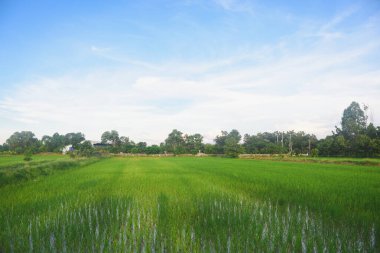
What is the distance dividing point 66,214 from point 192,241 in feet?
7.74

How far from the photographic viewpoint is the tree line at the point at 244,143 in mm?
41688

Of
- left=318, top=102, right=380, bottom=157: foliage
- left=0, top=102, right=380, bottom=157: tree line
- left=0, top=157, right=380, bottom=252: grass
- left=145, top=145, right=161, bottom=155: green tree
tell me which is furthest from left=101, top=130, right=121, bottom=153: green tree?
left=0, top=157, right=380, bottom=252: grass

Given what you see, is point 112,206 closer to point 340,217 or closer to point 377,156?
point 340,217

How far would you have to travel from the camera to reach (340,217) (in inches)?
164

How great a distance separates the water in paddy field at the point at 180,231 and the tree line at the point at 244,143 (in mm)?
31241

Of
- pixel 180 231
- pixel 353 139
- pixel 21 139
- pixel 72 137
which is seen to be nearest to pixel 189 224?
pixel 180 231

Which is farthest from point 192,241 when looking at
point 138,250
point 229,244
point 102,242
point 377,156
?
point 377,156

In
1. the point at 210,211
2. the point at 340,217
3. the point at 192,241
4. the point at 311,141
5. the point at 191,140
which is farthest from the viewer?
the point at 191,140

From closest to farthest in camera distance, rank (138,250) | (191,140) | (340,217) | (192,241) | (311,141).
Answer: (138,250) → (192,241) → (340,217) → (311,141) → (191,140)

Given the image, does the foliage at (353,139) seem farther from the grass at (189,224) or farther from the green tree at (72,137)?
the green tree at (72,137)

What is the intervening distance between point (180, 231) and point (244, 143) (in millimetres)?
73277

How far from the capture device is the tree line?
41.7 metres

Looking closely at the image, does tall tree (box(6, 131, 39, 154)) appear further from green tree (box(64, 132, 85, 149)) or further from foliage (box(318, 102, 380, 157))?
foliage (box(318, 102, 380, 157))

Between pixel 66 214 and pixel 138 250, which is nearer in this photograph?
pixel 138 250
